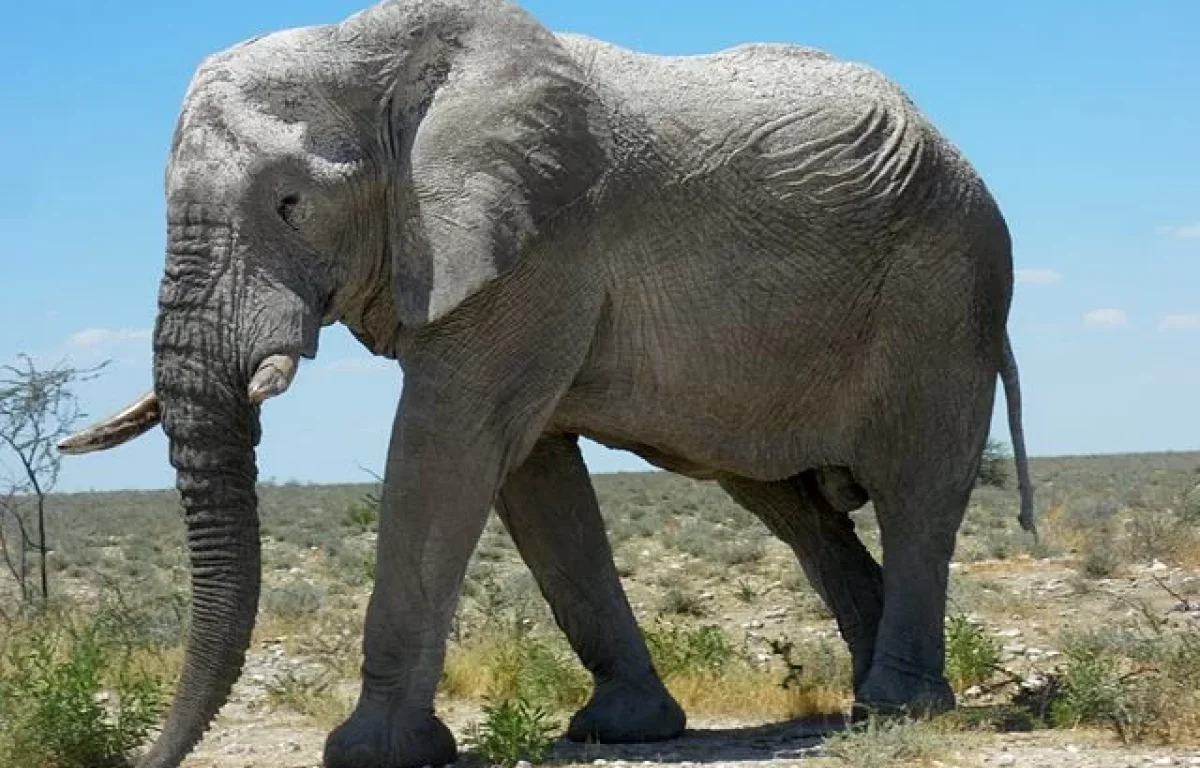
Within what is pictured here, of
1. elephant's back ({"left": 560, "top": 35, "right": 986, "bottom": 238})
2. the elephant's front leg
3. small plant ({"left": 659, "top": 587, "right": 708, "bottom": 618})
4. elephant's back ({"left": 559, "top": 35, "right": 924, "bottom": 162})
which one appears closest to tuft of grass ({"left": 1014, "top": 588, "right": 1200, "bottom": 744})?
elephant's back ({"left": 560, "top": 35, "right": 986, "bottom": 238})

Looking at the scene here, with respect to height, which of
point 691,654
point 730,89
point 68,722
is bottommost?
point 68,722

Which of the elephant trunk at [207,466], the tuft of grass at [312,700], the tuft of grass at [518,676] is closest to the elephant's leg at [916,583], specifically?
the tuft of grass at [518,676]

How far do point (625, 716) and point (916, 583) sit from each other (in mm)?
1396

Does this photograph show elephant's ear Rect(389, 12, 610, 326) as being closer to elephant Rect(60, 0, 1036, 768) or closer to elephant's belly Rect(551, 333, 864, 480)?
elephant Rect(60, 0, 1036, 768)

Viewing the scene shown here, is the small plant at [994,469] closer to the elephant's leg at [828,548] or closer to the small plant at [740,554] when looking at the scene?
the small plant at [740,554]

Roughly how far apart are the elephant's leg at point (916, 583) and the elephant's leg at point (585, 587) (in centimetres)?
98

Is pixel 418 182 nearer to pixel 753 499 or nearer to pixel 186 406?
pixel 186 406

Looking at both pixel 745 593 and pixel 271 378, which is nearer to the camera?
pixel 271 378

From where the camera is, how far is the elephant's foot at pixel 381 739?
22.2ft

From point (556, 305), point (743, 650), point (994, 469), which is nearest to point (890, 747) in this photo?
point (556, 305)

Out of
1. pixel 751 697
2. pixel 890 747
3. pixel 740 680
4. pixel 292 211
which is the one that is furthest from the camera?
pixel 740 680

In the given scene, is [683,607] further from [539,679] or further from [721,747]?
[721,747]

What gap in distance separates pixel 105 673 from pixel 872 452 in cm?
473

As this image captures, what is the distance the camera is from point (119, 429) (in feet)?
21.8
